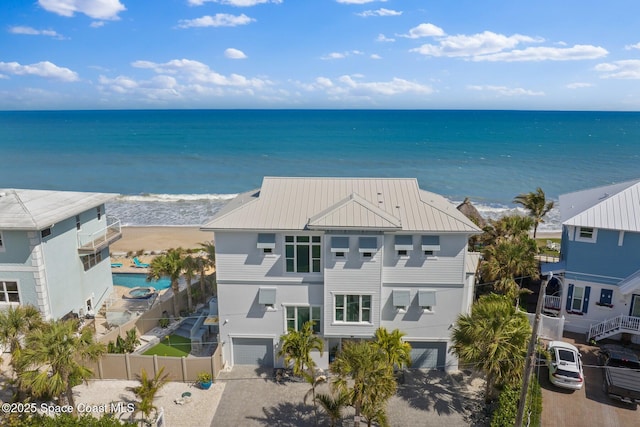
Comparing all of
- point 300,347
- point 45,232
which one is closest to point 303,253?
point 300,347

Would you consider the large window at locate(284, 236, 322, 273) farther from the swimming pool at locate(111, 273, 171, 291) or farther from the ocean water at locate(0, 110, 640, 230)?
the ocean water at locate(0, 110, 640, 230)

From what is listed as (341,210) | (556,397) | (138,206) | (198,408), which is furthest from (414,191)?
(138,206)

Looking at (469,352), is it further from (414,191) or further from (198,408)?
(198,408)

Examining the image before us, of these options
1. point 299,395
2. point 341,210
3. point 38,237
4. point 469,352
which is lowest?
point 299,395

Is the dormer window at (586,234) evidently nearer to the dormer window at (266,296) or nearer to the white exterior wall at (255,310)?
the white exterior wall at (255,310)

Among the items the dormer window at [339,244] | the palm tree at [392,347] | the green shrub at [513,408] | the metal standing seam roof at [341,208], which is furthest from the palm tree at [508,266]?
the dormer window at [339,244]

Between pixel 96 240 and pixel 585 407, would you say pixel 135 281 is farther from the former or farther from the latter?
pixel 585 407

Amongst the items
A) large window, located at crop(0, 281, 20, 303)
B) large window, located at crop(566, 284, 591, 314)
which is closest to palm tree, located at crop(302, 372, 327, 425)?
large window, located at crop(566, 284, 591, 314)
